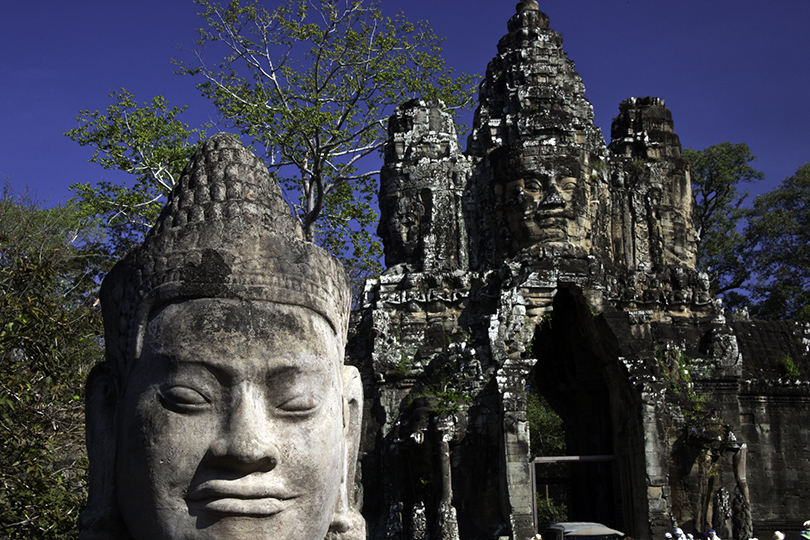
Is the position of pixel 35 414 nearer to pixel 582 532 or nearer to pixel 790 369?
pixel 582 532

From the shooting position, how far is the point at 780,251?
27.7 metres

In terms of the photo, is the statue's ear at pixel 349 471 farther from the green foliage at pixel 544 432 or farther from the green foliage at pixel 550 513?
the green foliage at pixel 544 432

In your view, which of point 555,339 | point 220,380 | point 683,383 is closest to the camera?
point 220,380

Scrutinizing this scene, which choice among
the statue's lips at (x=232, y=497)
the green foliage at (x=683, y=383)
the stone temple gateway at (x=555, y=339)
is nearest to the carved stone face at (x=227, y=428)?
the statue's lips at (x=232, y=497)

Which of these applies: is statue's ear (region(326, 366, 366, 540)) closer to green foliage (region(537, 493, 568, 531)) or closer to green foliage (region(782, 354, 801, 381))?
green foliage (region(782, 354, 801, 381))

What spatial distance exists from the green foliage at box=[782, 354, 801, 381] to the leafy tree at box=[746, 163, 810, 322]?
9.19m

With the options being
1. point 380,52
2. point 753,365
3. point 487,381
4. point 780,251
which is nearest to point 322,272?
point 487,381

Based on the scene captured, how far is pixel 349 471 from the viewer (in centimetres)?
359

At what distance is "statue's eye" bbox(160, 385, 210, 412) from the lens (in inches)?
117

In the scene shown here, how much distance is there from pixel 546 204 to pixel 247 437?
47.7 feet

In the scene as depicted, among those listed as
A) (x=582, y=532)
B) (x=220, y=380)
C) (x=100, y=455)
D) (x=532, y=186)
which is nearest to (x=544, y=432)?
(x=532, y=186)

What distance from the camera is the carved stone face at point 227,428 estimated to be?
2920 mm

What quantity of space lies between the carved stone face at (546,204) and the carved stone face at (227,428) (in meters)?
14.0

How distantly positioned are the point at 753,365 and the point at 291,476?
16.8 m
